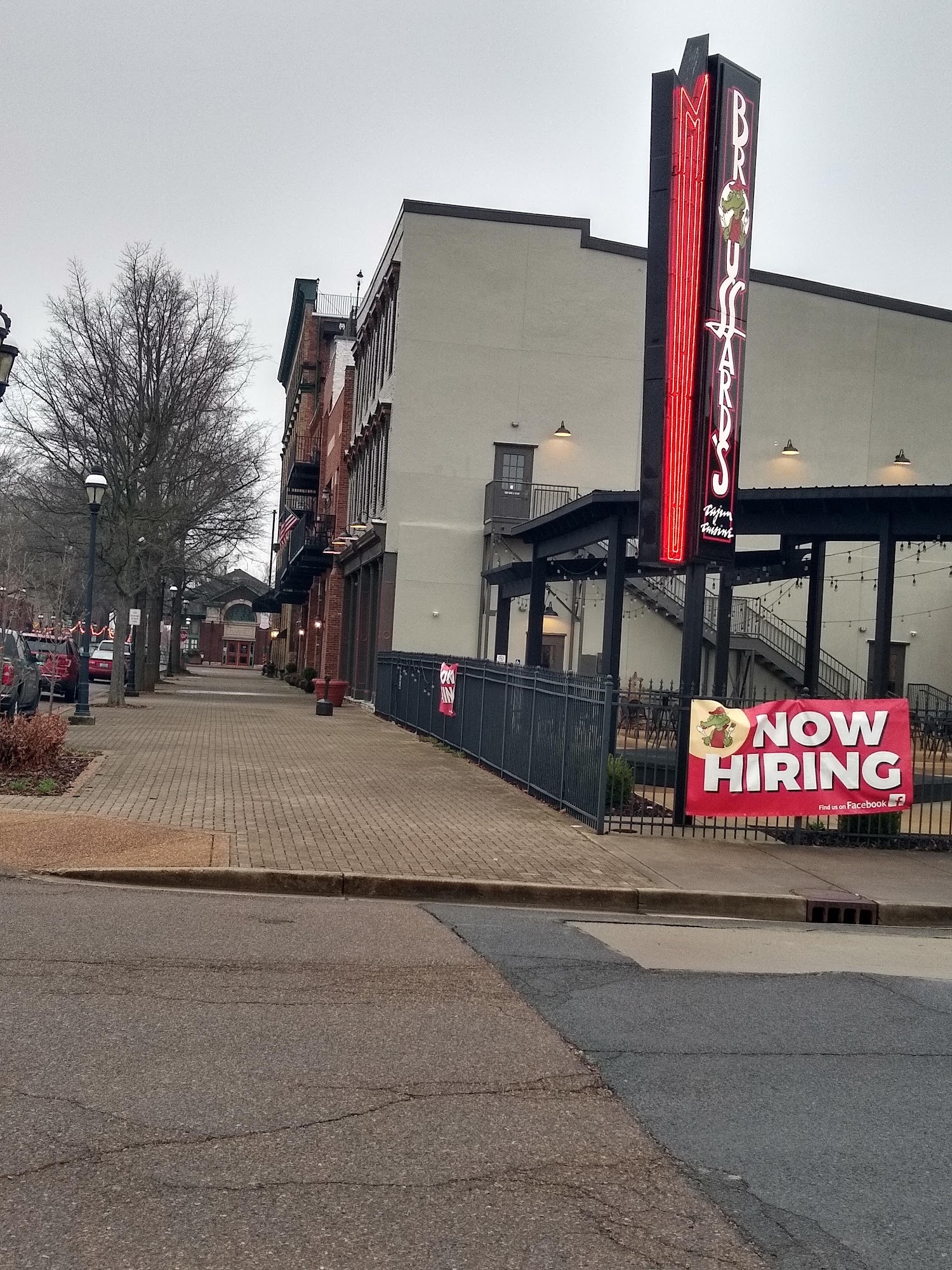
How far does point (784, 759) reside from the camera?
12688 mm

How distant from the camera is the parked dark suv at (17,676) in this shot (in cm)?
2102

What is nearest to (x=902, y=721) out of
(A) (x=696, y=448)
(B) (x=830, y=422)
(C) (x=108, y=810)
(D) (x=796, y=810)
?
(D) (x=796, y=810)

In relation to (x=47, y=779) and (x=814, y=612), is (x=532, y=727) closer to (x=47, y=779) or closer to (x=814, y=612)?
(x=47, y=779)

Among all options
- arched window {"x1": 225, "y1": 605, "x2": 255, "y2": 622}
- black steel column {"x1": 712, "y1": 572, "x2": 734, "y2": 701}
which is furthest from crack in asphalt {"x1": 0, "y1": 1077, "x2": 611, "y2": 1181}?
arched window {"x1": 225, "y1": 605, "x2": 255, "y2": 622}

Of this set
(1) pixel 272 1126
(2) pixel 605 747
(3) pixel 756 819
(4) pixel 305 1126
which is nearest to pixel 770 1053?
(4) pixel 305 1126

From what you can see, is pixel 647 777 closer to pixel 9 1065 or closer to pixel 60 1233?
pixel 9 1065

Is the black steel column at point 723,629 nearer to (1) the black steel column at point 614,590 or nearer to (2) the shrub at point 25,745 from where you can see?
(1) the black steel column at point 614,590

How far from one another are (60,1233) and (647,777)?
1582 centimetres

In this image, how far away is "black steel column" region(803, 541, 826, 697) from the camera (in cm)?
2161

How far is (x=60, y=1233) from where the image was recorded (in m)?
3.67

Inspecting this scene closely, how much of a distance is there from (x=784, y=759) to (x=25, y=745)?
7998 millimetres

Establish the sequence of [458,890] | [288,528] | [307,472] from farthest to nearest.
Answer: [288,528] → [307,472] → [458,890]

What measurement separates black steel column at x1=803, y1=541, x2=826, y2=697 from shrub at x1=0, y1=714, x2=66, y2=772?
39.2 feet

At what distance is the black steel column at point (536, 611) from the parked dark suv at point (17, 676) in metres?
8.94
